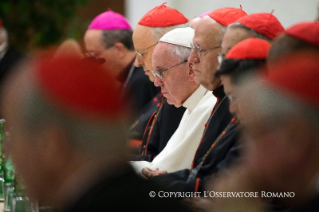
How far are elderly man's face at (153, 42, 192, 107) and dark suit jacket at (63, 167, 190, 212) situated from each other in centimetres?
203

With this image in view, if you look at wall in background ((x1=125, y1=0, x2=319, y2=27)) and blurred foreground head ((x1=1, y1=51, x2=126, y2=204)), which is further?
wall in background ((x1=125, y1=0, x2=319, y2=27))

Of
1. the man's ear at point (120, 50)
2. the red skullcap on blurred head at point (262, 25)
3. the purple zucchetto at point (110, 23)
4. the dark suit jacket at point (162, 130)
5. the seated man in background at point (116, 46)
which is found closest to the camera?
the red skullcap on blurred head at point (262, 25)

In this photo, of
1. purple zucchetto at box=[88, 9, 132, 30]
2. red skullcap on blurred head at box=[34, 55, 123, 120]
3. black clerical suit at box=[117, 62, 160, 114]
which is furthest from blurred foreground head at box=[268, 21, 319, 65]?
purple zucchetto at box=[88, 9, 132, 30]

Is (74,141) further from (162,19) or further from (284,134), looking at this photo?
(162,19)

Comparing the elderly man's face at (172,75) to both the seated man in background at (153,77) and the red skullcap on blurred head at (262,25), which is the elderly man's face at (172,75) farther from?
the red skullcap on blurred head at (262,25)

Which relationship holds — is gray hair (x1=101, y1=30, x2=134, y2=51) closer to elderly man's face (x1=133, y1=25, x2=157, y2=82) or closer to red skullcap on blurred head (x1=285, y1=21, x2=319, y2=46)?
elderly man's face (x1=133, y1=25, x2=157, y2=82)

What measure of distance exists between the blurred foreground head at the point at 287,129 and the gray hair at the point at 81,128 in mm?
424

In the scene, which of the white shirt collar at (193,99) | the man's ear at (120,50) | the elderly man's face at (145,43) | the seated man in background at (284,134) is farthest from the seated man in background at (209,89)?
the man's ear at (120,50)

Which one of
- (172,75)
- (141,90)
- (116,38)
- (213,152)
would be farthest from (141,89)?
Answer: (213,152)

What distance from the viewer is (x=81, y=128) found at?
1.53m

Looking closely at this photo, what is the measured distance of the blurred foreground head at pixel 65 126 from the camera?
154cm

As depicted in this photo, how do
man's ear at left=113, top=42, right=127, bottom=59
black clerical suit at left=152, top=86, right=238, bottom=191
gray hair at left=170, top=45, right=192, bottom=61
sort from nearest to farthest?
black clerical suit at left=152, top=86, right=238, bottom=191 → gray hair at left=170, top=45, right=192, bottom=61 → man's ear at left=113, top=42, right=127, bottom=59

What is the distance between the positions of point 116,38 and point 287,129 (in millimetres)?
4047

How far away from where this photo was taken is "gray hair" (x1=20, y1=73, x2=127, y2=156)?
5.01 feet
